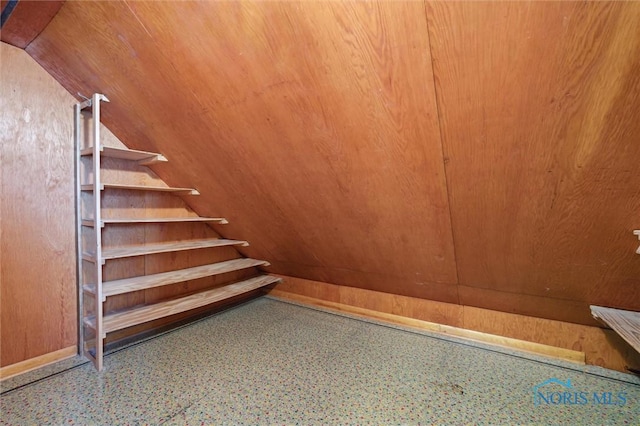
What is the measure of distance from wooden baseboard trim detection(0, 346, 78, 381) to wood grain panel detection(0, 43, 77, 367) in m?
0.02

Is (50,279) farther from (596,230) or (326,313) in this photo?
(596,230)

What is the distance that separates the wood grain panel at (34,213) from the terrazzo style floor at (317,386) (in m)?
0.25

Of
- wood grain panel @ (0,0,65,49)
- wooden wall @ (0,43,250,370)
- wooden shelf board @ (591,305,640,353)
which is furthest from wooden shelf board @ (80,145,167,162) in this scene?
wooden shelf board @ (591,305,640,353)

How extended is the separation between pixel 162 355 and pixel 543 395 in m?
2.18

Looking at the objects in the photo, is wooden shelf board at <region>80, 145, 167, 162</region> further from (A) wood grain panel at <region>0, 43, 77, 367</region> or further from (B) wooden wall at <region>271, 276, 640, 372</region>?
(B) wooden wall at <region>271, 276, 640, 372</region>

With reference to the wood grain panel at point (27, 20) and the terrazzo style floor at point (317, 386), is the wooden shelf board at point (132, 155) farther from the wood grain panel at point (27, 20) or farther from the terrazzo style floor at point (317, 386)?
the terrazzo style floor at point (317, 386)

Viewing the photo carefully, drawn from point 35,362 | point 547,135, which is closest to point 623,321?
point 547,135

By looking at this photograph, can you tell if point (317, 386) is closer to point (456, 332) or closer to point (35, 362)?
point (456, 332)

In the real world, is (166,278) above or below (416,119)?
below

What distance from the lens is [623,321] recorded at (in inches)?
55.9

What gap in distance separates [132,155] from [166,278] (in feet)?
2.93

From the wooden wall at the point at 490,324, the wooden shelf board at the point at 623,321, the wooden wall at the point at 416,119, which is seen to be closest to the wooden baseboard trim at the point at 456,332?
the wooden wall at the point at 490,324

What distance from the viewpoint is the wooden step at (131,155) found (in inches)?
68.5

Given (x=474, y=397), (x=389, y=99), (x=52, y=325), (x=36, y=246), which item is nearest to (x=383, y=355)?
(x=474, y=397)
